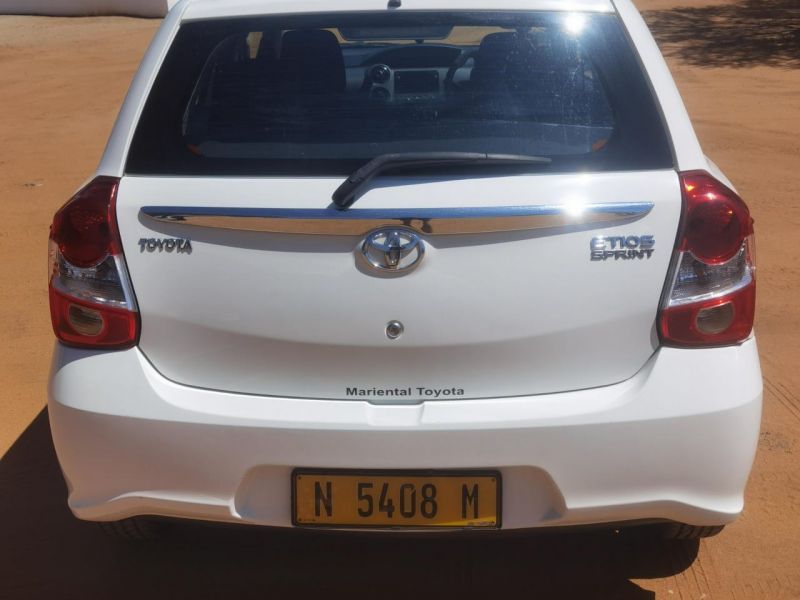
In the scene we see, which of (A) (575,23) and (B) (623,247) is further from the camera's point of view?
(A) (575,23)

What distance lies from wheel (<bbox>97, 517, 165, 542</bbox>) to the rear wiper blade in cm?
117

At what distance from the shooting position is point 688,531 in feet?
10.6

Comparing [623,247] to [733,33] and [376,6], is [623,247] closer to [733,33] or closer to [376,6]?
[376,6]

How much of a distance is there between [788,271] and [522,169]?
4080mm

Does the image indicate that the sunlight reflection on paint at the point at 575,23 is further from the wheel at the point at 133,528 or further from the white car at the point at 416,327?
the wheel at the point at 133,528

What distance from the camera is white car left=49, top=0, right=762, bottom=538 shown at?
2.69 m

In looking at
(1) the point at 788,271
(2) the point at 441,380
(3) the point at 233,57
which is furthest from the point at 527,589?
(1) the point at 788,271

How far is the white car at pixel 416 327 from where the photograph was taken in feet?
8.81

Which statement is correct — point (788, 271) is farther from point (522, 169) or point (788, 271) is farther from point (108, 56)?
point (108, 56)

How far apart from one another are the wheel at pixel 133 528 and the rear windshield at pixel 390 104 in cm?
103

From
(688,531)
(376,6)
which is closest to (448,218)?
(376,6)

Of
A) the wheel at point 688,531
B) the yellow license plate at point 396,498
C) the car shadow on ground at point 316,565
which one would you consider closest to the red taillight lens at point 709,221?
the yellow license plate at point 396,498

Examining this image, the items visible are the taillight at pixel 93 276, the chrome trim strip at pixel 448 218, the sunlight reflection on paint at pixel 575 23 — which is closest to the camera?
the chrome trim strip at pixel 448 218

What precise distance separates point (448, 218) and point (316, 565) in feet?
4.30
